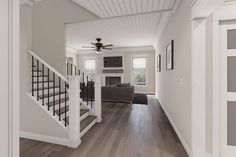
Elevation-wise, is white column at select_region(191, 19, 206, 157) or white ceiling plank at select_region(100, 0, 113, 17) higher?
white ceiling plank at select_region(100, 0, 113, 17)

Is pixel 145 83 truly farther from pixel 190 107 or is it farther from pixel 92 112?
pixel 190 107

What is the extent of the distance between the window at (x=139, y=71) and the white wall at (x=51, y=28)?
17.6 ft

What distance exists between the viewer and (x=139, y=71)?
870 cm

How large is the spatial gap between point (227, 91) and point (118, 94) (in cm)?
397

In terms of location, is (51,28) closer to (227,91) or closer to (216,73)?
(216,73)

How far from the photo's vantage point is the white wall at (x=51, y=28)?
12.9 feet

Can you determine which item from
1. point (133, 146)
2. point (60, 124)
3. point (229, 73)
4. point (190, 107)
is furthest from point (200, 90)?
point (60, 124)

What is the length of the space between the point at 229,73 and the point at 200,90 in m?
0.54

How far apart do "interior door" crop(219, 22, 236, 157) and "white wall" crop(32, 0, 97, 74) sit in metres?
3.48

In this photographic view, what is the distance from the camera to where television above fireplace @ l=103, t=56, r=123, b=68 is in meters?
8.84

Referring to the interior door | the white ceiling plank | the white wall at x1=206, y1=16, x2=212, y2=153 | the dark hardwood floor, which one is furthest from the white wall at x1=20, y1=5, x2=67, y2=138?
the interior door
